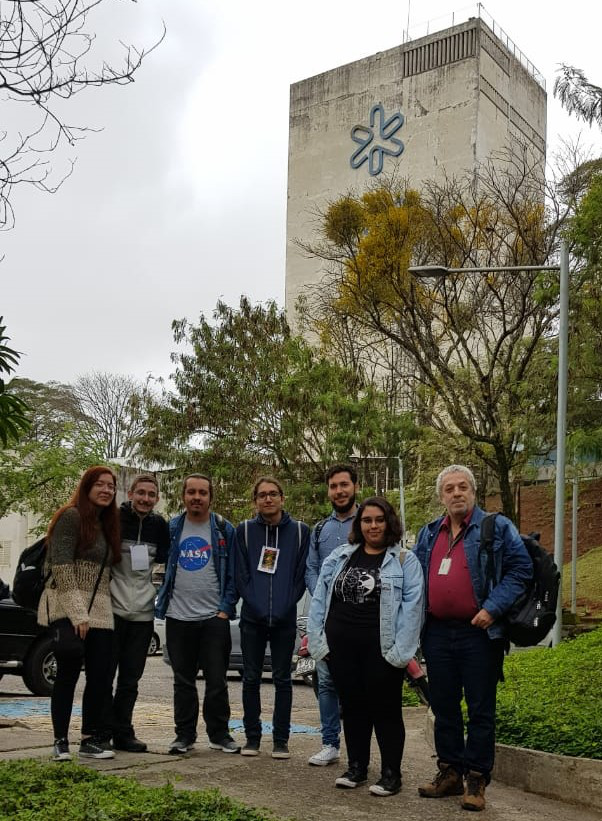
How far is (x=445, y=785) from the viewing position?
6723 millimetres

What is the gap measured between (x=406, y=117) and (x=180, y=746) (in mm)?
59722

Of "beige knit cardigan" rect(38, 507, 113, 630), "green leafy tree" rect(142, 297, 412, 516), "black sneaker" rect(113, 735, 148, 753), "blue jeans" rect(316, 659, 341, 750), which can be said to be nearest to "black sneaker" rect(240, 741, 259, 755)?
"blue jeans" rect(316, 659, 341, 750)

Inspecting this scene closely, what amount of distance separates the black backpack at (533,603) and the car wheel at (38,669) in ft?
26.3

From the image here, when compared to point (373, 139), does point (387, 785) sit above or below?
below

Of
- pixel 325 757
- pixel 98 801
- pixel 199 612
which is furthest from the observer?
pixel 199 612

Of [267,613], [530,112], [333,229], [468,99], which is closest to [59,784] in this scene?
[267,613]

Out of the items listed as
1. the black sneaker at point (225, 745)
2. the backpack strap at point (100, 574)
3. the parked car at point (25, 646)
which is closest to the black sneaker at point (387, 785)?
the black sneaker at point (225, 745)

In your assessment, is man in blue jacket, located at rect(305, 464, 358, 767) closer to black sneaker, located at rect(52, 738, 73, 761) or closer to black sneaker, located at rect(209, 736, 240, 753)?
black sneaker, located at rect(209, 736, 240, 753)

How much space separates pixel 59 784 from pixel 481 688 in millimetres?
2477

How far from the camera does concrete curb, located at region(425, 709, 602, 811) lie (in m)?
6.88

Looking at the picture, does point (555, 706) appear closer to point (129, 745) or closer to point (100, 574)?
point (129, 745)

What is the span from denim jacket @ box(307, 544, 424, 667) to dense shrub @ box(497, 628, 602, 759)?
142 cm

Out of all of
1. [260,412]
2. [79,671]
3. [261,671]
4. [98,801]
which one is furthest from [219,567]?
[260,412]

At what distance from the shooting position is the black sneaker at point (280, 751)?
7.76 m
